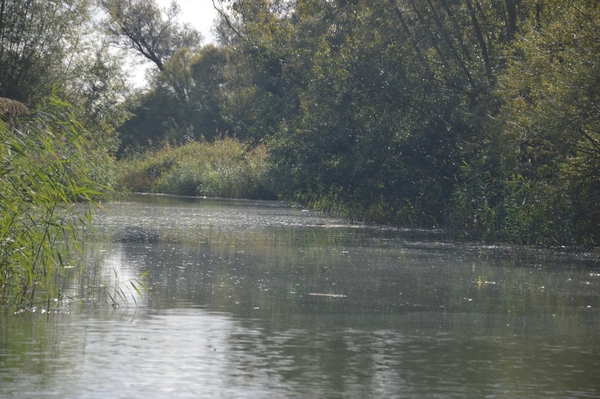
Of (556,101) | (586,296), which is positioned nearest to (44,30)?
(556,101)

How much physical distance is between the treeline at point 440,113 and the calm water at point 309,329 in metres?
2.71

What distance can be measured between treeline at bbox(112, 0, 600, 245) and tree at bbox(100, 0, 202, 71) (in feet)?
119

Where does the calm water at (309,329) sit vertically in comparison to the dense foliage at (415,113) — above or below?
below

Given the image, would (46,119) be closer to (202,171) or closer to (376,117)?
(376,117)

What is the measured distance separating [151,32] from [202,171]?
2591 centimetres

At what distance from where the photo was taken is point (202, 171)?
136ft

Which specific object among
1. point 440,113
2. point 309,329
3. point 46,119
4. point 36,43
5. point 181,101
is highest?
point 181,101

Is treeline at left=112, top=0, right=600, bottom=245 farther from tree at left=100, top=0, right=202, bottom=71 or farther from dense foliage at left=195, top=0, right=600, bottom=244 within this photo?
tree at left=100, top=0, right=202, bottom=71

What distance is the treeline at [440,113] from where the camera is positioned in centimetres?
1606

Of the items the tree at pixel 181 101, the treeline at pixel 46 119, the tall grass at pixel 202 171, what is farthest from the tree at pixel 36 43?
the tree at pixel 181 101

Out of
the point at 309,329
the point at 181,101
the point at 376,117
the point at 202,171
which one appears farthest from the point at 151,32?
the point at 309,329

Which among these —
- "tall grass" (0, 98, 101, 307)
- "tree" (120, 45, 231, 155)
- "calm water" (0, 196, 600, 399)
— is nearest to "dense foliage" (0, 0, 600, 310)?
"tall grass" (0, 98, 101, 307)

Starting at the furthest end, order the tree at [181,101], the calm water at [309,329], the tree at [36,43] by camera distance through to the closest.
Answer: the tree at [181,101]
the tree at [36,43]
the calm water at [309,329]

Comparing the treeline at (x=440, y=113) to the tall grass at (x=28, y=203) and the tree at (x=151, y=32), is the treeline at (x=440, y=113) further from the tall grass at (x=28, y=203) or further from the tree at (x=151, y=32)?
the tree at (x=151, y=32)
